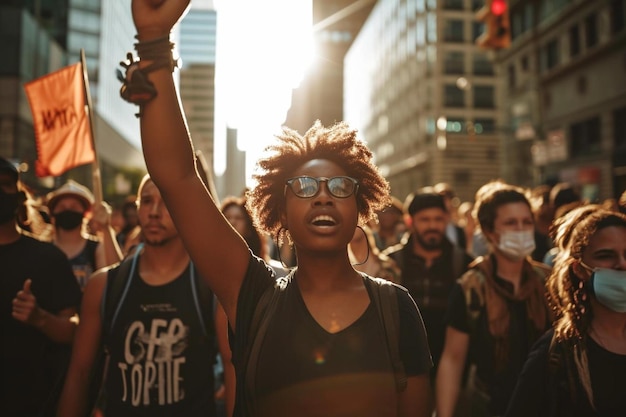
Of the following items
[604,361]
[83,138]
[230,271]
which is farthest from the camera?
[83,138]

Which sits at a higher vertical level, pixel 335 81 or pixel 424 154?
pixel 335 81

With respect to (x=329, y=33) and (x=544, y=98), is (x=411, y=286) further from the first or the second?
(x=329, y=33)

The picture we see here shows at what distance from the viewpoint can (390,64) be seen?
268 feet

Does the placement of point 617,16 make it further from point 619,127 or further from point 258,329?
point 258,329

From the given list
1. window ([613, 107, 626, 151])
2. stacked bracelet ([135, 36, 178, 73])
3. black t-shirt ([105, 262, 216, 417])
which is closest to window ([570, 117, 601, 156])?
window ([613, 107, 626, 151])

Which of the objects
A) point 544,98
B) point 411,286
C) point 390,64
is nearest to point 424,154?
point 390,64

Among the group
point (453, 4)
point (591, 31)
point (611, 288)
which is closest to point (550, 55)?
point (591, 31)

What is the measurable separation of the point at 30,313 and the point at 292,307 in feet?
6.50

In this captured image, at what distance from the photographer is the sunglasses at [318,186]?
2256mm

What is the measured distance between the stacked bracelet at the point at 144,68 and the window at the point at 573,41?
35.3 meters

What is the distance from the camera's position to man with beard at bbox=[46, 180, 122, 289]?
18.6 feet

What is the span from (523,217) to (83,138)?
3890 millimetres

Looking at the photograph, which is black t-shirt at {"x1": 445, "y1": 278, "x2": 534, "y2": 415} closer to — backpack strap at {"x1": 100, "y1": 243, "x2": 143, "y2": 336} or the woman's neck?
the woman's neck

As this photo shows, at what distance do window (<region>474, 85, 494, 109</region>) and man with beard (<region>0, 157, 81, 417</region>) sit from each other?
65300 millimetres
